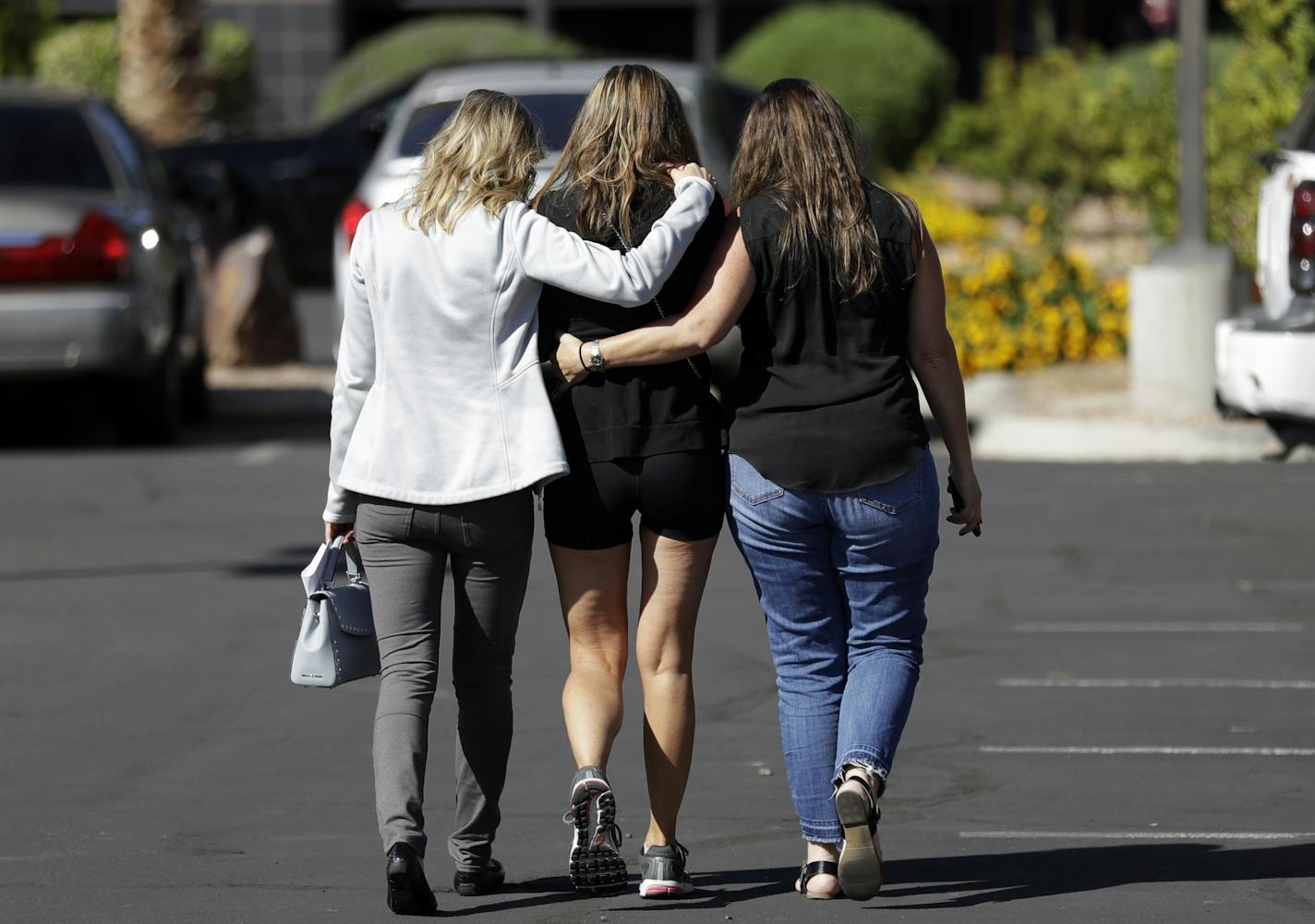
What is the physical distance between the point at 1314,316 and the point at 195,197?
7558mm

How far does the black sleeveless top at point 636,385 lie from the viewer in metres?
5.01

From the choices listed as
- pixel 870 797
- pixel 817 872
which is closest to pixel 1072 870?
pixel 817 872

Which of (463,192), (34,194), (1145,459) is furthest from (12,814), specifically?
(1145,459)

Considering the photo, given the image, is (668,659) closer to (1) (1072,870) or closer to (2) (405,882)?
(2) (405,882)

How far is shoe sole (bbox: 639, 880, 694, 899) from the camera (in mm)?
5125

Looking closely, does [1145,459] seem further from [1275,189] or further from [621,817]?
[621,817]

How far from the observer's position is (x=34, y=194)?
1208 centimetres

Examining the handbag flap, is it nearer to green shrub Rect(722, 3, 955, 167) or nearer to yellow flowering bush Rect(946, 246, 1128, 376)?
yellow flowering bush Rect(946, 246, 1128, 376)

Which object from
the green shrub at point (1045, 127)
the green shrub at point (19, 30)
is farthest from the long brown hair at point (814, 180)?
the green shrub at point (19, 30)

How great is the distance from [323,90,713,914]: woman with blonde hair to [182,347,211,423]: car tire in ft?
30.2

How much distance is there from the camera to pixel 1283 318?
8148mm

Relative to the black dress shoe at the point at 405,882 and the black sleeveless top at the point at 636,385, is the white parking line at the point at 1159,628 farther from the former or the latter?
the black dress shoe at the point at 405,882

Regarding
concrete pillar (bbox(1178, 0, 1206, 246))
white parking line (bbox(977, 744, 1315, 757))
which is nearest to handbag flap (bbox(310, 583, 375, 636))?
white parking line (bbox(977, 744, 1315, 757))

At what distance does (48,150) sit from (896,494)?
28.4ft
